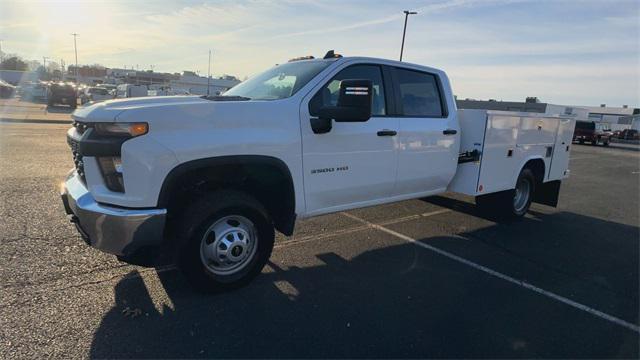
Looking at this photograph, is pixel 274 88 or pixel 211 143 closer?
pixel 211 143

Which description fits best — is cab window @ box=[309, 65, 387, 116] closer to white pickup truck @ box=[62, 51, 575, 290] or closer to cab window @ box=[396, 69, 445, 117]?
white pickup truck @ box=[62, 51, 575, 290]

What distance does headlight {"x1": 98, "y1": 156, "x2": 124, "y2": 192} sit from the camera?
10.9ft

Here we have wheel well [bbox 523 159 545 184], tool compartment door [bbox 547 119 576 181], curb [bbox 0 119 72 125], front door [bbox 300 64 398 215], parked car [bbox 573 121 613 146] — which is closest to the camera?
front door [bbox 300 64 398 215]

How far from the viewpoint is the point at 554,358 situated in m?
3.21

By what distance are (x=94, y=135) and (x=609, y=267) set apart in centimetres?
547

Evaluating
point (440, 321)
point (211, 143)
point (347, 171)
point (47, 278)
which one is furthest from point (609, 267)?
point (47, 278)

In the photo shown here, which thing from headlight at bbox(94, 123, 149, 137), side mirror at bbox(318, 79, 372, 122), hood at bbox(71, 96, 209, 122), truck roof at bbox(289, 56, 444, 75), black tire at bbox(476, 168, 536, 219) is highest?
truck roof at bbox(289, 56, 444, 75)

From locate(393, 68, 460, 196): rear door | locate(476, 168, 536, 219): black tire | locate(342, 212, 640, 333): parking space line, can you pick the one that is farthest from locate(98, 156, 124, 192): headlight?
locate(476, 168, 536, 219): black tire

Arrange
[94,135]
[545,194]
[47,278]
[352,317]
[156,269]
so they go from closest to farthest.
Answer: [94,135], [352,317], [47,278], [156,269], [545,194]

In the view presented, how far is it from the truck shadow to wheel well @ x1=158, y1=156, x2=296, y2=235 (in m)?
0.66

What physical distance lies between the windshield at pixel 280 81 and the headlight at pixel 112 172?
158 centimetres

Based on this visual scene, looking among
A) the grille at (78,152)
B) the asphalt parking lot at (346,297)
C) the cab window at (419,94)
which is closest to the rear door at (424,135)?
the cab window at (419,94)

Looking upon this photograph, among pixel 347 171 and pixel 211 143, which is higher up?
pixel 211 143

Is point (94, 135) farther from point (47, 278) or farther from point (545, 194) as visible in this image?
point (545, 194)
